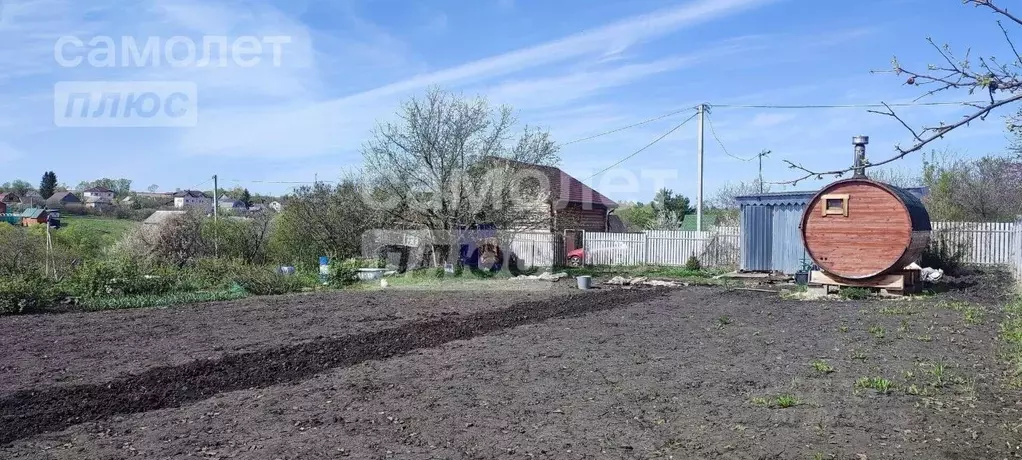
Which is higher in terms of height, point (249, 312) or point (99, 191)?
point (99, 191)

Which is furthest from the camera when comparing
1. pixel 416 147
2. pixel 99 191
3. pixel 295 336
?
pixel 99 191

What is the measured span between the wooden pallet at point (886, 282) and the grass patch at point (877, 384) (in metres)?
7.95

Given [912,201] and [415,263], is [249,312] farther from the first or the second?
[912,201]

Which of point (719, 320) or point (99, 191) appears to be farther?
point (99, 191)

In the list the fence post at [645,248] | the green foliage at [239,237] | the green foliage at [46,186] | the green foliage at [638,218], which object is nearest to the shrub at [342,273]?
the green foliage at [239,237]

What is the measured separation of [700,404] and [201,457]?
348 centimetres

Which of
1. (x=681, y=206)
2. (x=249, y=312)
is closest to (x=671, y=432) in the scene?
(x=249, y=312)

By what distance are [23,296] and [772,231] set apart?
16.3 m

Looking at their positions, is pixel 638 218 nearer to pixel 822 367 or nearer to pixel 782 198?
pixel 782 198

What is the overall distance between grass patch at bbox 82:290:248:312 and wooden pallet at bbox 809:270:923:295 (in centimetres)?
1161

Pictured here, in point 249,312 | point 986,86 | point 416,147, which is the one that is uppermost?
point 416,147

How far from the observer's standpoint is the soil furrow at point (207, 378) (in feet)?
17.2

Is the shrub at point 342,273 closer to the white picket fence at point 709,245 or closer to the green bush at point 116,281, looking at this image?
the green bush at point 116,281

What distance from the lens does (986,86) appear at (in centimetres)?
221
